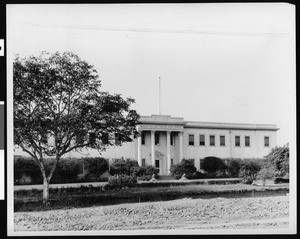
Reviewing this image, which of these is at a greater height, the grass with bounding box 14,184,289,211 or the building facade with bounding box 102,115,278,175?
the building facade with bounding box 102,115,278,175

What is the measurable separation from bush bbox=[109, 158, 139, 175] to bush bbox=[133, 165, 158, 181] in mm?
104

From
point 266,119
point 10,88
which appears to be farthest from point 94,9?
point 266,119

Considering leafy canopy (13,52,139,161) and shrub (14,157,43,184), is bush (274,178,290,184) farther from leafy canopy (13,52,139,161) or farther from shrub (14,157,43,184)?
shrub (14,157,43,184)

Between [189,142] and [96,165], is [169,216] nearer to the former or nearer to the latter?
[189,142]

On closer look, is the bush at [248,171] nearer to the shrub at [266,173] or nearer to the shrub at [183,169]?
the shrub at [266,173]

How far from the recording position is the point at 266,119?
12.8 meters

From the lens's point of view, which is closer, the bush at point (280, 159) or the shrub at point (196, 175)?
the bush at point (280, 159)

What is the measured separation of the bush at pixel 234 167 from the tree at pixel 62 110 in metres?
2.61

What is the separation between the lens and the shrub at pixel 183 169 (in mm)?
12859

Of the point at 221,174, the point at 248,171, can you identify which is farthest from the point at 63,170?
the point at 248,171

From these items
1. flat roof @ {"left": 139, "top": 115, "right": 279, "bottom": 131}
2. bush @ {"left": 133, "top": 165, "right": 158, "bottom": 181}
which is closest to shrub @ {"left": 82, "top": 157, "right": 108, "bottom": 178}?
bush @ {"left": 133, "top": 165, "right": 158, "bottom": 181}

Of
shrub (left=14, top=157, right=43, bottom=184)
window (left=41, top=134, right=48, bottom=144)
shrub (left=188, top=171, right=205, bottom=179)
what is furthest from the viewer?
shrub (left=188, top=171, right=205, bottom=179)

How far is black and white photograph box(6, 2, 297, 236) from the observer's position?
1229 centimetres

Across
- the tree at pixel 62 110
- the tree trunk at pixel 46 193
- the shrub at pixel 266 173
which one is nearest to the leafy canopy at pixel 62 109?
the tree at pixel 62 110
